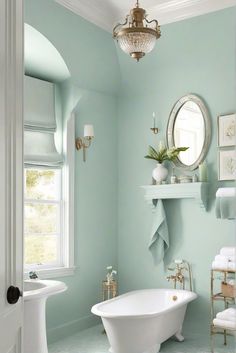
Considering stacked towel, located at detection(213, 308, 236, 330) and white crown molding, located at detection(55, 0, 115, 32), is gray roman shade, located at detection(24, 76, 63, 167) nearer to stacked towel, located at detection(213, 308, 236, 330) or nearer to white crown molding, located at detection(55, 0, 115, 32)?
white crown molding, located at detection(55, 0, 115, 32)

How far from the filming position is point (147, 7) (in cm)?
475

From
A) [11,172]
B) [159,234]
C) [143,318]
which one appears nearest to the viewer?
[11,172]

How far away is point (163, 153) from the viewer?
5062 mm

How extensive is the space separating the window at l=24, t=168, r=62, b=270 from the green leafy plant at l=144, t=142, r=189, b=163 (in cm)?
104

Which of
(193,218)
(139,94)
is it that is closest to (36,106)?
(139,94)

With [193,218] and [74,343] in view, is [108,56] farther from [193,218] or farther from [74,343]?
[74,343]

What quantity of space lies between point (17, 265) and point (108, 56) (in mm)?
3663

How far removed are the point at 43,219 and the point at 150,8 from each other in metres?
2.48

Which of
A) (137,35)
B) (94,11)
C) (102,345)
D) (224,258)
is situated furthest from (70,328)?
(94,11)

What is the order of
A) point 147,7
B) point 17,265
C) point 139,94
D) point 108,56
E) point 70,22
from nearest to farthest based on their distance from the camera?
point 17,265 → point 70,22 → point 147,7 → point 108,56 → point 139,94

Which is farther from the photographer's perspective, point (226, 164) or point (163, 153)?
point (163, 153)

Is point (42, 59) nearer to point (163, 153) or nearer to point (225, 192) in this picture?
point (163, 153)

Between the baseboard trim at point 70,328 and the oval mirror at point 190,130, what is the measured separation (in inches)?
79.1

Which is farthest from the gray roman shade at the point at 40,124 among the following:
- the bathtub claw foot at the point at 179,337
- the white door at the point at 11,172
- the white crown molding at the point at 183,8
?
the white door at the point at 11,172
